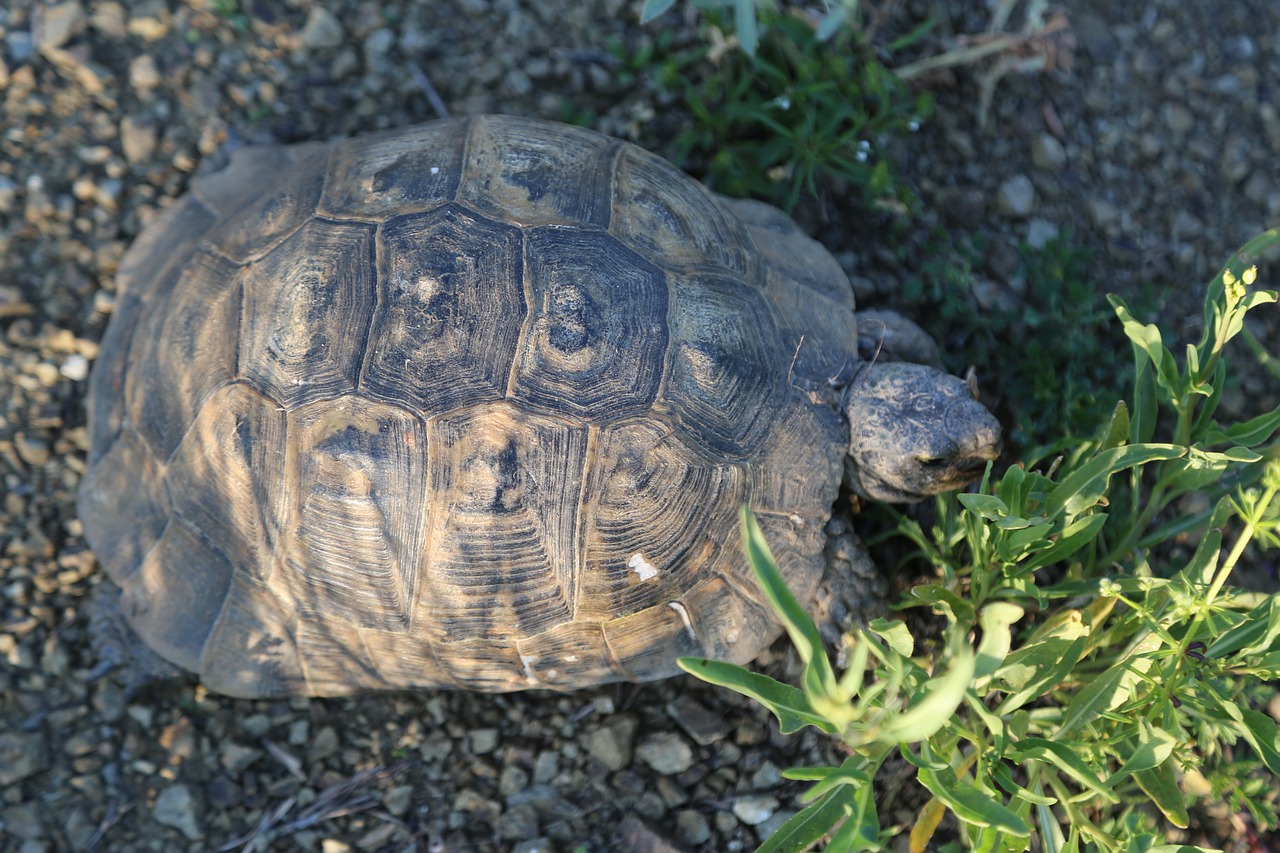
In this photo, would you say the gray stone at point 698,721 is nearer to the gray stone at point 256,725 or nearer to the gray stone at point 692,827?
the gray stone at point 692,827

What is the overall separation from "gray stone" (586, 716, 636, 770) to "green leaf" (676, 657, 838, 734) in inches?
42.2

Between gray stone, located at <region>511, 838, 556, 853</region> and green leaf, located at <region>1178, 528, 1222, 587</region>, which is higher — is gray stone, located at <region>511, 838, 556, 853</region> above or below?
below

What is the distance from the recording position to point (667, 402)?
253 cm

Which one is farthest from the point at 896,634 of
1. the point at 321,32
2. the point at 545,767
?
the point at 321,32

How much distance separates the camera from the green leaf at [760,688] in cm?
178

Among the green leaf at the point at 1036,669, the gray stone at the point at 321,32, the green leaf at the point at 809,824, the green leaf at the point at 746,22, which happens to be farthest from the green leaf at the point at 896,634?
the gray stone at the point at 321,32

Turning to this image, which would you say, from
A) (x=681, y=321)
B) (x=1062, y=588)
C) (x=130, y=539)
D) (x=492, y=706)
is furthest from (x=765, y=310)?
(x=130, y=539)

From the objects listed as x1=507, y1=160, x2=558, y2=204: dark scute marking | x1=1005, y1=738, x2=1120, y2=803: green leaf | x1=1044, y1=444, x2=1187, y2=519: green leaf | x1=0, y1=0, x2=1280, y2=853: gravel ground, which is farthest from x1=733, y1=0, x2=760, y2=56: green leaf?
x1=1005, y1=738, x2=1120, y2=803: green leaf

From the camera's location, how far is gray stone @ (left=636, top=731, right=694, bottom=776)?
2.84 m

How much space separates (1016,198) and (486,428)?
2.35m

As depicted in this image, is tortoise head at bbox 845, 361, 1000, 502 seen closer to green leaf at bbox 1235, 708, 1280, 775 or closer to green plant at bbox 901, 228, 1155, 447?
green plant at bbox 901, 228, 1155, 447

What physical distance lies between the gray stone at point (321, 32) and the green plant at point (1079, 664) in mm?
2766

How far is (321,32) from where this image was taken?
11.8ft

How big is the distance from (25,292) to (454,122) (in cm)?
169
